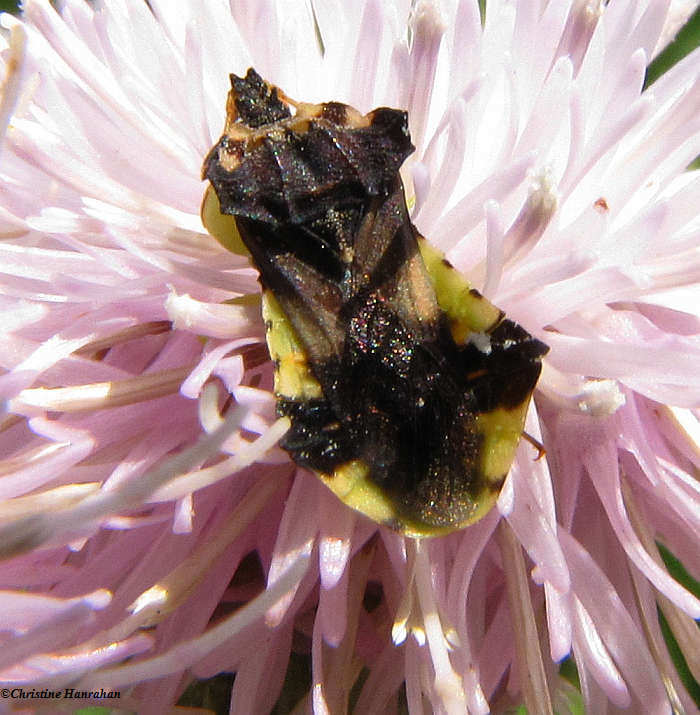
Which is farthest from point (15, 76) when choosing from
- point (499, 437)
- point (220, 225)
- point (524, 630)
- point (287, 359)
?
point (524, 630)

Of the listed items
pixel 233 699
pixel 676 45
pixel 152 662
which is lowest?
pixel 233 699

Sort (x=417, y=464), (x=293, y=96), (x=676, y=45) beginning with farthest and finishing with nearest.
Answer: (x=676, y=45)
(x=293, y=96)
(x=417, y=464)

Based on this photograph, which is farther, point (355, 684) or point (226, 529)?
point (355, 684)

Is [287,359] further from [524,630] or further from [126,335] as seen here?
[524,630]

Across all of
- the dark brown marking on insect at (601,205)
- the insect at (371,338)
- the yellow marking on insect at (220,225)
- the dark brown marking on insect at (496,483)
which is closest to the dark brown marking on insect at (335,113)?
the insect at (371,338)

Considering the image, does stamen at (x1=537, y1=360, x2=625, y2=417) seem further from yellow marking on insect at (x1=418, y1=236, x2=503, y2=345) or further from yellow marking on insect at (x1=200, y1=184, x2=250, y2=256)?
yellow marking on insect at (x1=200, y1=184, x2=250, y2=256)

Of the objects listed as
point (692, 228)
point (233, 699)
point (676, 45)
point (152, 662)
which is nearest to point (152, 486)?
point (152, 662)

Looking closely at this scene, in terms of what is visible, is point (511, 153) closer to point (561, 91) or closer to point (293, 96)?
point (561, 91)

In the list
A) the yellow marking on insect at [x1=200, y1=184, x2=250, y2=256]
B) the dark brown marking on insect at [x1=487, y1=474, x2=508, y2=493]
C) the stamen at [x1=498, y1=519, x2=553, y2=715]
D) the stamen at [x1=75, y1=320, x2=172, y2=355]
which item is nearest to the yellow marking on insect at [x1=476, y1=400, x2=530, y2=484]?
the dark brown marking on insect at [x1=487, y1=474, x2=508, y2=493]
